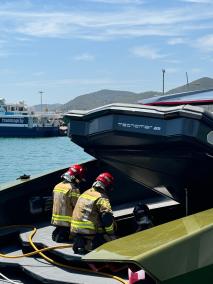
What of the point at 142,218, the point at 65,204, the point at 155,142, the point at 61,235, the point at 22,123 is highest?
the point at 155,142

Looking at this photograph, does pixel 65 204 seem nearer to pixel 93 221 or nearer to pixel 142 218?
pixel 93 221

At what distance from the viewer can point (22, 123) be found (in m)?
74.8

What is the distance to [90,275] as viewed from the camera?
5.78 meters

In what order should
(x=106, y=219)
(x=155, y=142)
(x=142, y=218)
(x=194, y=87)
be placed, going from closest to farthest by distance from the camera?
(x=155, y=142) → (x=106, y=219) → (x=142, y=218) → (x=194, y=87)

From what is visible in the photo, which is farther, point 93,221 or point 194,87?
point 194,87

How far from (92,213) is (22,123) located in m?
69.6

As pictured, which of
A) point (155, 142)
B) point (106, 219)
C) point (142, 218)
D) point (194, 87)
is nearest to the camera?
point (155, 142)

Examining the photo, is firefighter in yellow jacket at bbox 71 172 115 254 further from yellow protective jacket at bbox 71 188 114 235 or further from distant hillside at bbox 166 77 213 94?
distant hillside at bbox 166 77 213 94

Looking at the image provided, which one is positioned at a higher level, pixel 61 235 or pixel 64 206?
pixel 64 206

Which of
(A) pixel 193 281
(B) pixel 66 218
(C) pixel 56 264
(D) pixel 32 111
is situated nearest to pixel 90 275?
(C) pixel 56 264

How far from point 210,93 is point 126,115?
4.51 feet

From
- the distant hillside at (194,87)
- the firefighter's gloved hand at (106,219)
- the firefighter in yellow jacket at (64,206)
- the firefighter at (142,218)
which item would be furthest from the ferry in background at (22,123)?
the firefighter's gloved hand at (106,219)

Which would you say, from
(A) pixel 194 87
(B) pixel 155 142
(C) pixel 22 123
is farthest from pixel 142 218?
(C) pixel 22 123

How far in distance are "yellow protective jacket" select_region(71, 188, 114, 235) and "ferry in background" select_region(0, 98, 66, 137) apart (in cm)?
6859
